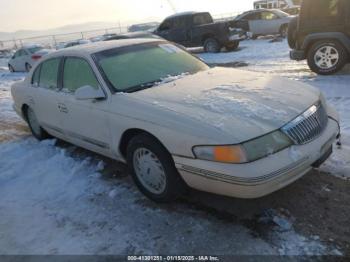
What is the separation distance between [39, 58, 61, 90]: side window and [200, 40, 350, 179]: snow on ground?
3556 millimetres

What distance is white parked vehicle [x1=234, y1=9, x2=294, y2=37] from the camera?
818 inches

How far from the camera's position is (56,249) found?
3.43 metres

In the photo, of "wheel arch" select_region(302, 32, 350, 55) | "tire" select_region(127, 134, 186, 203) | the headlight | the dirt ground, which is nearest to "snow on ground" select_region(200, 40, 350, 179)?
the dirt ground

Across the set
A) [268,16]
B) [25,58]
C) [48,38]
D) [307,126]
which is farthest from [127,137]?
[48,38]

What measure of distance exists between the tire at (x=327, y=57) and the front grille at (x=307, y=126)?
5.66 meters

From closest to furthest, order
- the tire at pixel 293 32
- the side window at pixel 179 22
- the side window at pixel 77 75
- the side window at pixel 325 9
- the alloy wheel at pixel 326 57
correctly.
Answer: the side window at pixel 77 75 → the side window at pixel 325 9 → the alloy wheel at pixel 326 57 → the tire at pixel 293 32 → the side window at pixel 179 22

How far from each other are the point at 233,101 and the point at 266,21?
1877cm

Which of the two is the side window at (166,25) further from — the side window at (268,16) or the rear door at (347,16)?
the rear door at (347,16)

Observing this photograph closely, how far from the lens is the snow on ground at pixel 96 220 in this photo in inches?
128

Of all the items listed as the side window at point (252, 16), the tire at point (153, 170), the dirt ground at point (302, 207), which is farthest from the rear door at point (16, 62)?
the dirt ground at point (302, 207)

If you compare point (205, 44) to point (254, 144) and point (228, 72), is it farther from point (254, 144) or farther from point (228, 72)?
point (254, 144)

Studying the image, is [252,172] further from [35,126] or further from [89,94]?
[35,126]

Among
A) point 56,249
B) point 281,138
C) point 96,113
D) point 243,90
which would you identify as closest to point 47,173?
point 96,113

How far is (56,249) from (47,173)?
1800mm
